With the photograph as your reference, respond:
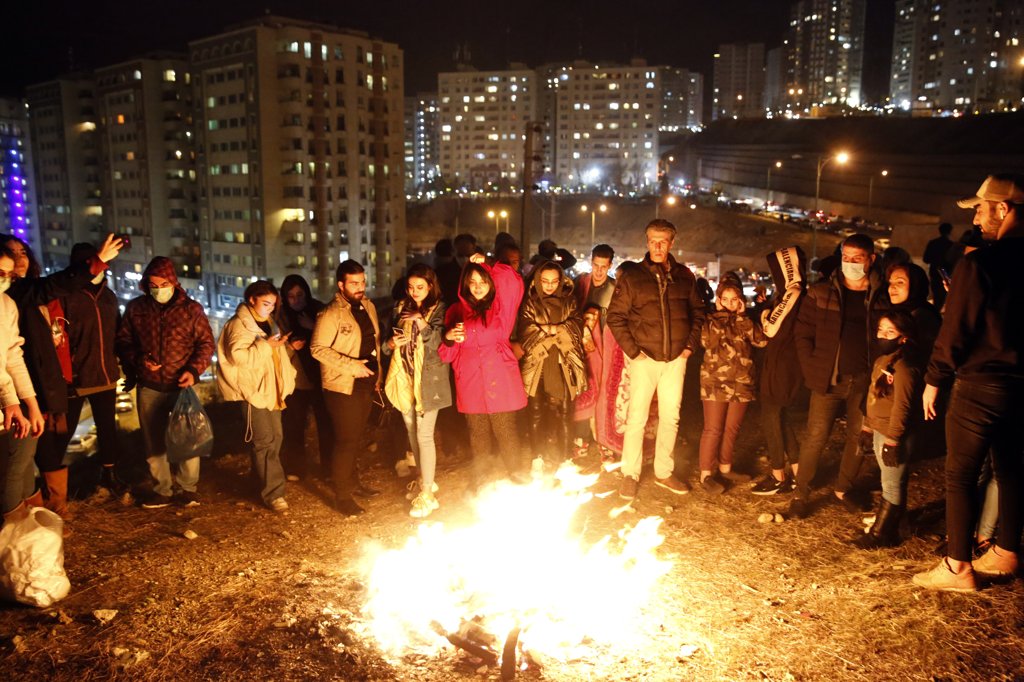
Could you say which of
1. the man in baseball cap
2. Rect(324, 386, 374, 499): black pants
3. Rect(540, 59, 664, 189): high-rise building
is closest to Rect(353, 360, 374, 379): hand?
Rect(324, 386, 374, 499): black pants

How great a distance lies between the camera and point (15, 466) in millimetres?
5641

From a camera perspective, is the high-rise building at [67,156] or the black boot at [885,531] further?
the high-rise building at [67,156]

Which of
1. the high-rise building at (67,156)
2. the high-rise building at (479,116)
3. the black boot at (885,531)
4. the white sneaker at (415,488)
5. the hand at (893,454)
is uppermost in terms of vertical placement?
the high-rise building at (479,116)

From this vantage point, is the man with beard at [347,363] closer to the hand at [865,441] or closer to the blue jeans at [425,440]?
the blue jeans at [425,440]

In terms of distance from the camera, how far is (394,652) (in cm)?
458

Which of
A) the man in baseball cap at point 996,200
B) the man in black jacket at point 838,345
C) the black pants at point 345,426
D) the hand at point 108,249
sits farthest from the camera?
the black pants at point 345,426

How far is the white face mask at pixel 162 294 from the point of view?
6715 mm

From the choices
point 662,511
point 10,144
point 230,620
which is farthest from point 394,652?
point 10,144

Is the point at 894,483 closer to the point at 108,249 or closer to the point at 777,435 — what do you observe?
the point at 777,435

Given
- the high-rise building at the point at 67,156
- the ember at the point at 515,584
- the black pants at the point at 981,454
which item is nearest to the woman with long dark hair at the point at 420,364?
the ember at the point at 515,584

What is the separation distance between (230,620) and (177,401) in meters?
2.57

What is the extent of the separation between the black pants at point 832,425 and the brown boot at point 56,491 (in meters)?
6.45

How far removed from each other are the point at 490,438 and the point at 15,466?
3.85 metres

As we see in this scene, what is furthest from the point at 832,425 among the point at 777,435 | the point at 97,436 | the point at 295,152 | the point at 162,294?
the point at 295,152
